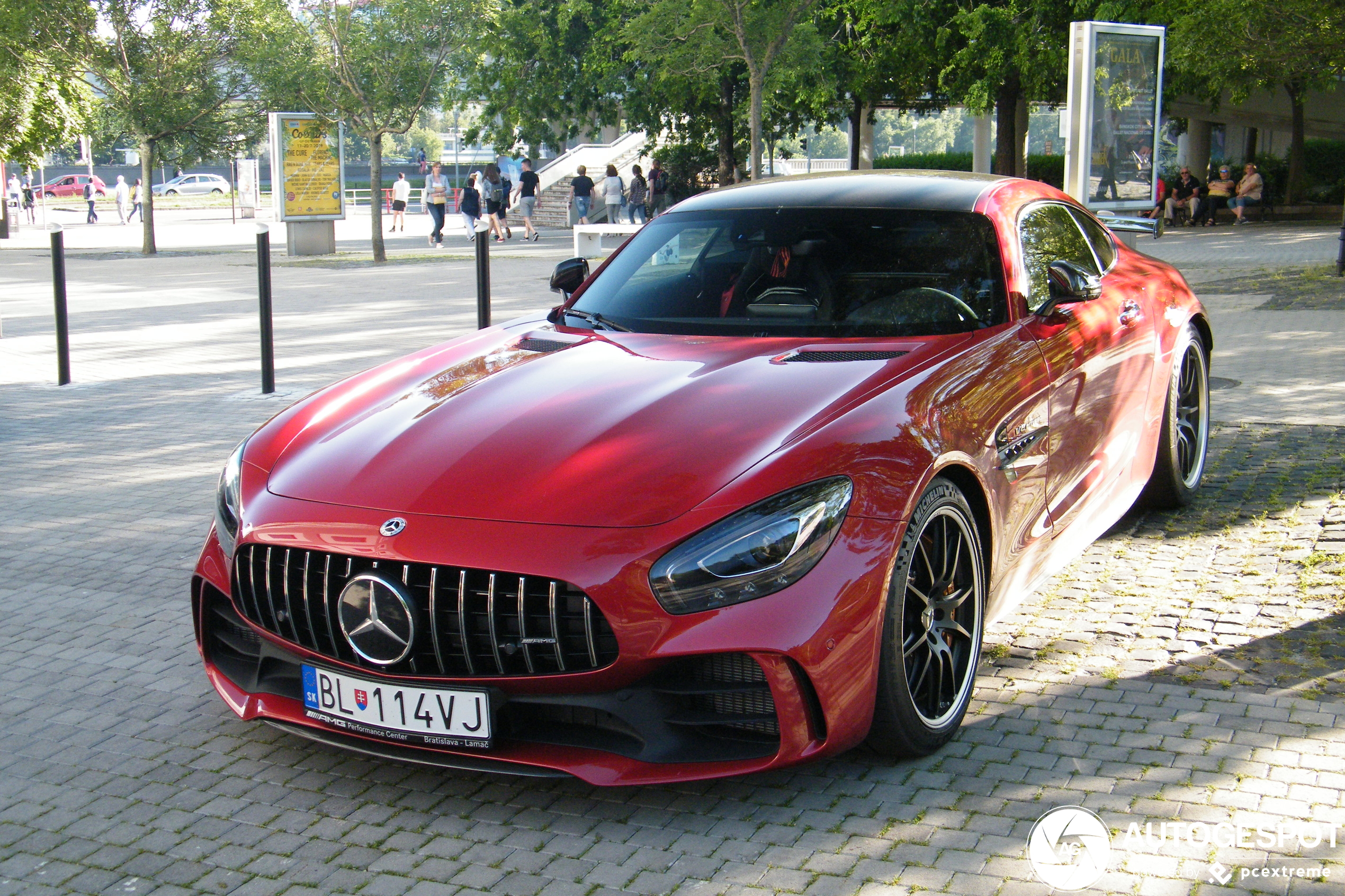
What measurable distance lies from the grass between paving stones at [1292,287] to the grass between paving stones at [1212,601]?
28.3 ft

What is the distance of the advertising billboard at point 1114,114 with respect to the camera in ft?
38.7

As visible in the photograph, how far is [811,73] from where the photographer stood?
87.5 ft

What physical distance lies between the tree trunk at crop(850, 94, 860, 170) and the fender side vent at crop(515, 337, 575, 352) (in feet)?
104

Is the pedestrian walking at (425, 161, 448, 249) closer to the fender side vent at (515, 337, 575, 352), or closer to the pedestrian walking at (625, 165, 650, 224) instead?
the pedestrian walking at (625, 165, 650, 224)

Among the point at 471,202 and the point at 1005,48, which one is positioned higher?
the point at 1005,48

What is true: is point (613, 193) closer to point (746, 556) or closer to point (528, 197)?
point (528, 197)

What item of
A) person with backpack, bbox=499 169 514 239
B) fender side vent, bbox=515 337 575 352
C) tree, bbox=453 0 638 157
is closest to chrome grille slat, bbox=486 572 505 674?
fender side vent, bbox=515 337 575 352

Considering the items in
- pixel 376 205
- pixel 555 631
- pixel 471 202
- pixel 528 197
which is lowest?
pixel 555 631

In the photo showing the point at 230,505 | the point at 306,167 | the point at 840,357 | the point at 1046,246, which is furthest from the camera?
the point at 306,167

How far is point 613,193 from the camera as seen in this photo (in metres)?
34.4

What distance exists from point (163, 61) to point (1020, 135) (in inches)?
861

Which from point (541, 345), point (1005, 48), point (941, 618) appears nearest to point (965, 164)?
point (1005, 48)

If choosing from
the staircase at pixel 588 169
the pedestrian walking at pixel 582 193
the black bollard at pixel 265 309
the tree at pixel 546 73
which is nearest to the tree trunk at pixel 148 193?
the tree at pixel 546 73

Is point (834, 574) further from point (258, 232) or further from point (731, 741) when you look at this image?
point (258, 232)
